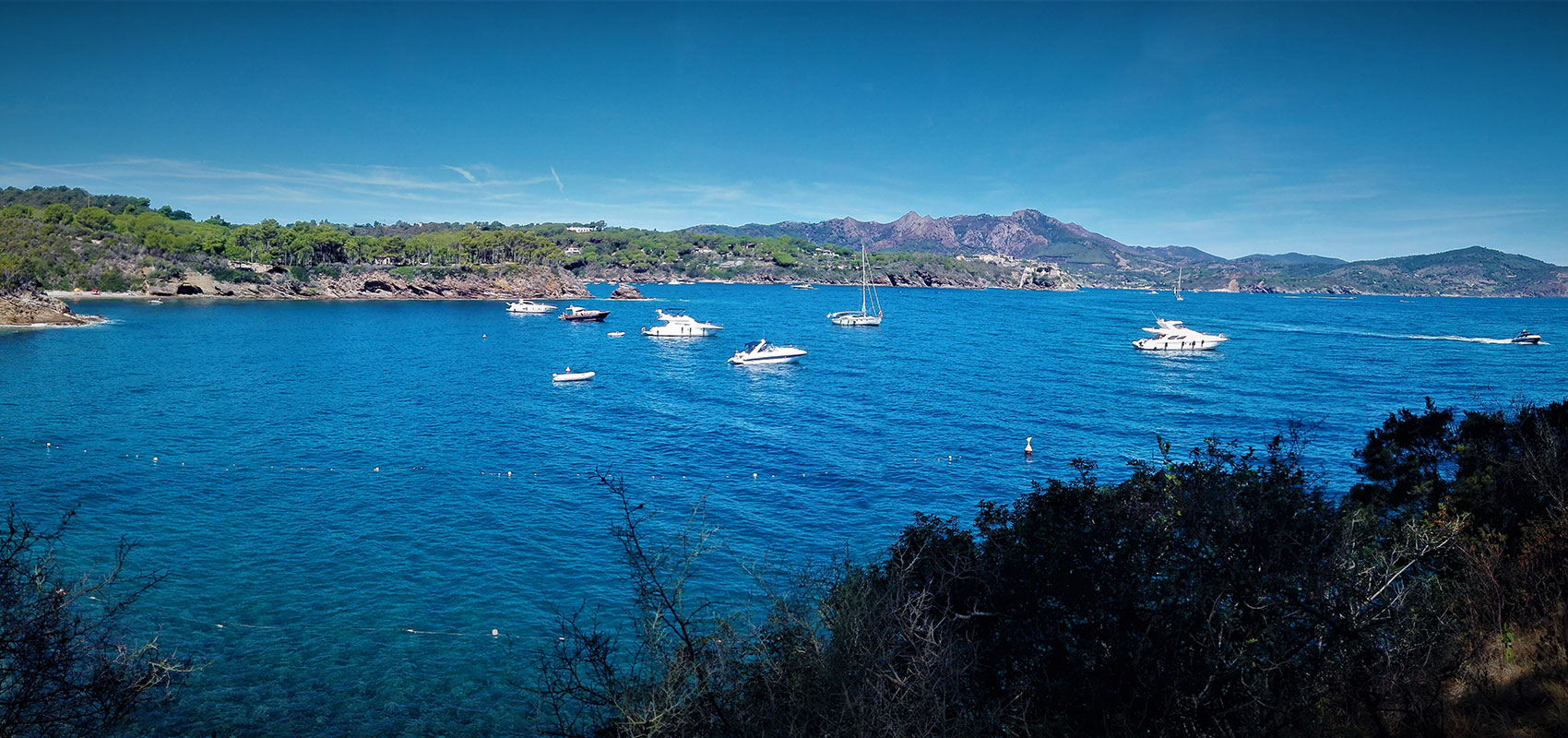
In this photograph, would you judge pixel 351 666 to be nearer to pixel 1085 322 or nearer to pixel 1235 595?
pixel 1235 595

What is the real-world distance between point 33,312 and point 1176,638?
12297cm

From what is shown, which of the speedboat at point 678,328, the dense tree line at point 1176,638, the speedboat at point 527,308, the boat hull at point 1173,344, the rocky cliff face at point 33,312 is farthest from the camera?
the speedboat at point 527,308

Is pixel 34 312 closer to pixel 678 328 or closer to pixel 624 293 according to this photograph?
pixel 678 328

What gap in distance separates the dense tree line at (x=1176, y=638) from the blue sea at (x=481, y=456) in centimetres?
959

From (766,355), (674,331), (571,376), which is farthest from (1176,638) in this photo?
(674,331)

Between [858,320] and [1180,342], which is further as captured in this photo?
[858,320]

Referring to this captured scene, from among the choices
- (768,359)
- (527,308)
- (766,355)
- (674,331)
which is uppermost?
(527,308)

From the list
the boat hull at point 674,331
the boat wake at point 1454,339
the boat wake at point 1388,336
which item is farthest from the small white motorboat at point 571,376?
the boat wake at point 1454,339

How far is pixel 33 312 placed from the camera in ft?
294

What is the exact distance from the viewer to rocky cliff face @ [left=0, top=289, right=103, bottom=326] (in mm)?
88250

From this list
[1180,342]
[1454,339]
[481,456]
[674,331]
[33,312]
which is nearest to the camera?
[481,456]

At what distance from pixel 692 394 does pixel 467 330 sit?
204ft

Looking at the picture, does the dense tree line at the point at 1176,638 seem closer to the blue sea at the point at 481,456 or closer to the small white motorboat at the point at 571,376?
the blue sea at the point at 481,456

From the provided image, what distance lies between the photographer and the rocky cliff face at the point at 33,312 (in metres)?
88.2
